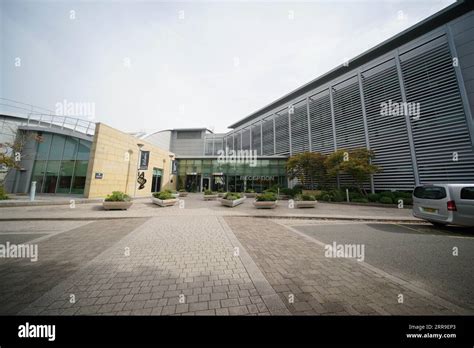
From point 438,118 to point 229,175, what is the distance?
25108 mm

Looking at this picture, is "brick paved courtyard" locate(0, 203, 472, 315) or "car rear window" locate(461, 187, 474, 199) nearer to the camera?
"brick paved courtyard" locate(0, 203, 472, 315)

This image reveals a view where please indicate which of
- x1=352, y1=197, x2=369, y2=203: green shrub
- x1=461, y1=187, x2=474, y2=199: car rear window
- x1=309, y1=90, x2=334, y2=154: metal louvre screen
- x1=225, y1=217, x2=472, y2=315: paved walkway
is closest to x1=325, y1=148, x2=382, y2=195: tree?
x1=352, y1=197, x2=369, y2=203: green shrub

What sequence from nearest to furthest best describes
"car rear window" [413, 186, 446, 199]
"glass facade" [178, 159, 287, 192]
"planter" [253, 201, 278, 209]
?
1. "car rear window" [413, 186, 446, 199]
2. "planter" [253, 201, 278, 209]
3. "glass facade" [178, 159, 287, 192]

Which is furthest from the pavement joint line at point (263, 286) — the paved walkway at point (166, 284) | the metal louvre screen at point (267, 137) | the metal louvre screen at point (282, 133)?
the metal louvre screen at point (267, 137)

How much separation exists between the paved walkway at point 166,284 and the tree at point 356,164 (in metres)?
17.3

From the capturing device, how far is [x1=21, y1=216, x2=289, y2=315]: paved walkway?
2.28 m

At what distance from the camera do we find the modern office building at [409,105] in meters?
13.5

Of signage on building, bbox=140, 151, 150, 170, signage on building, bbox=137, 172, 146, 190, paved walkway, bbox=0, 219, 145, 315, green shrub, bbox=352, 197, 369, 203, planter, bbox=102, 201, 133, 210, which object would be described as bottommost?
paved walkway, bbox=0, 219, 145, 315

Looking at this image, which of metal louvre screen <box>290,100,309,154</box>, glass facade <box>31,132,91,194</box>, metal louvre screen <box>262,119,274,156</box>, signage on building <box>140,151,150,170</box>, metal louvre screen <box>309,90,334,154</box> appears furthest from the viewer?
metal louvre screen <box>262,119,274,156</box>

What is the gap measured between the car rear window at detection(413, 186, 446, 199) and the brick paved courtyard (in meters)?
6.45

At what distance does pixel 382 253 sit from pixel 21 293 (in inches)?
306

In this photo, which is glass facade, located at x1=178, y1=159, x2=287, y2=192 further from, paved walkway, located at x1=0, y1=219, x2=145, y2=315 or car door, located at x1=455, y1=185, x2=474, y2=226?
paved walkway, located at x1=0, y1=219, x2=145, y2=315

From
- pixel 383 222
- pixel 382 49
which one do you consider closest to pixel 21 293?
pixel 383 222

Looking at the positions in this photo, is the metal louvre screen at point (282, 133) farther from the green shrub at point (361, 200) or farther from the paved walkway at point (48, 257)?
the paved walkway at point (48, 257)
